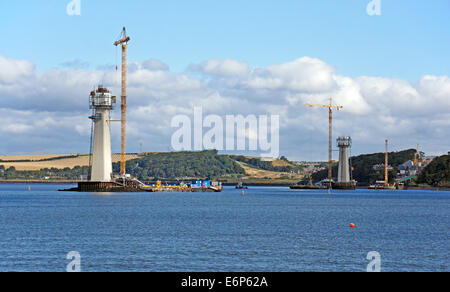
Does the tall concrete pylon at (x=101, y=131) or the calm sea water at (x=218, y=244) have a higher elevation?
the tall concrete pylon at (x=101, y=131)

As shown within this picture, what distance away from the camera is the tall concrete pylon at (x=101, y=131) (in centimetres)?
18762

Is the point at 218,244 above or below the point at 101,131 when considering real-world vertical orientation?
below

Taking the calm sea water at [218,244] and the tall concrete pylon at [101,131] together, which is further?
the tall concrete pylon at [101,131]

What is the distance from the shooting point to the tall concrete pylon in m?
188

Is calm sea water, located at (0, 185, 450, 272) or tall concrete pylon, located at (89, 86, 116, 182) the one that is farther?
tall concrete pylon, located at (89, 86, 116, 182)

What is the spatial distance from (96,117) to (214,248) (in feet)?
443

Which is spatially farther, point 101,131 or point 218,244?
point 101,131

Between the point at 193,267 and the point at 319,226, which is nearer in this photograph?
the point at 193,267

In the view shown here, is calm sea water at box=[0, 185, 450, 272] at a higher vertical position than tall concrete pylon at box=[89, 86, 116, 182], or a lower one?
lower

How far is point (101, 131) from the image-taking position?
614ft
